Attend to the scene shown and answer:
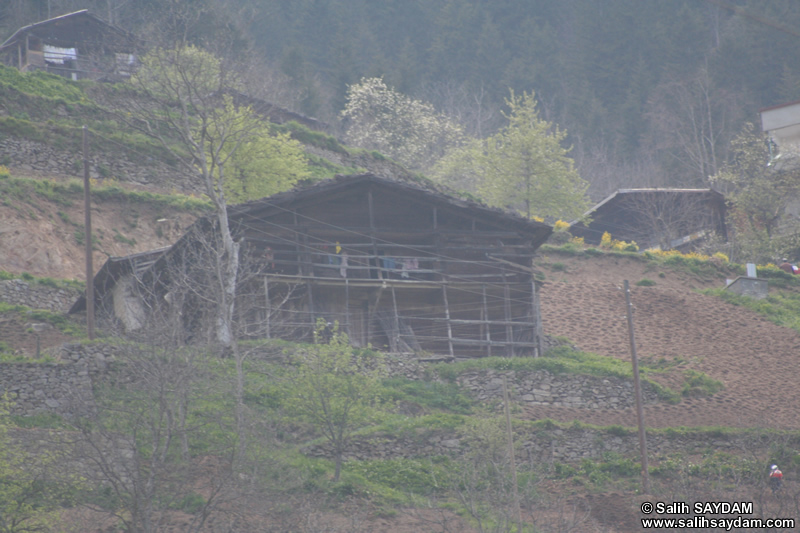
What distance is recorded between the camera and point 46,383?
20766 millimetres

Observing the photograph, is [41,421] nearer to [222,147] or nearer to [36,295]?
[36,295]

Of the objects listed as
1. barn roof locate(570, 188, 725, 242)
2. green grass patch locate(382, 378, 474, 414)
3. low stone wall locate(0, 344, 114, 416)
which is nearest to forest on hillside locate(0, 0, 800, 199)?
barn roof locate(570, 188, 725, 242)

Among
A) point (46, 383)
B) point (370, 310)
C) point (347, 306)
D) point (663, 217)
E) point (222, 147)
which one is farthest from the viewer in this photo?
point (663, 217)

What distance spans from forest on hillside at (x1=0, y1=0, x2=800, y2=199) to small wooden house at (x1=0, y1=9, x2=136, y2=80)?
13.5 feet

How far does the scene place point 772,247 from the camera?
141 feet

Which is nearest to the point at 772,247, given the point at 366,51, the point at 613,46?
the point at 613,46

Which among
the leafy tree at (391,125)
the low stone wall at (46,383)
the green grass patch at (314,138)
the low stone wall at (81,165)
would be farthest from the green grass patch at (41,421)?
the leafy tree at (391,125)

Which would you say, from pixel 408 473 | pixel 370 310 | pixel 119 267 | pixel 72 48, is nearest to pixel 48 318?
pixel 119 267

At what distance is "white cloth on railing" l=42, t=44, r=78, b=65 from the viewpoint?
51719mm

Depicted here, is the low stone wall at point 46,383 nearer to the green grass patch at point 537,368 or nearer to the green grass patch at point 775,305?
the green grass patch at point 537,368

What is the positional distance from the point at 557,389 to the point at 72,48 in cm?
3921

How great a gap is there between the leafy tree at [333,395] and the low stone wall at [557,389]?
5.01 meters

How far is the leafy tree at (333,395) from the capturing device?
20.4 metres

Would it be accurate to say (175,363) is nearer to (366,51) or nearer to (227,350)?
(227,350)
